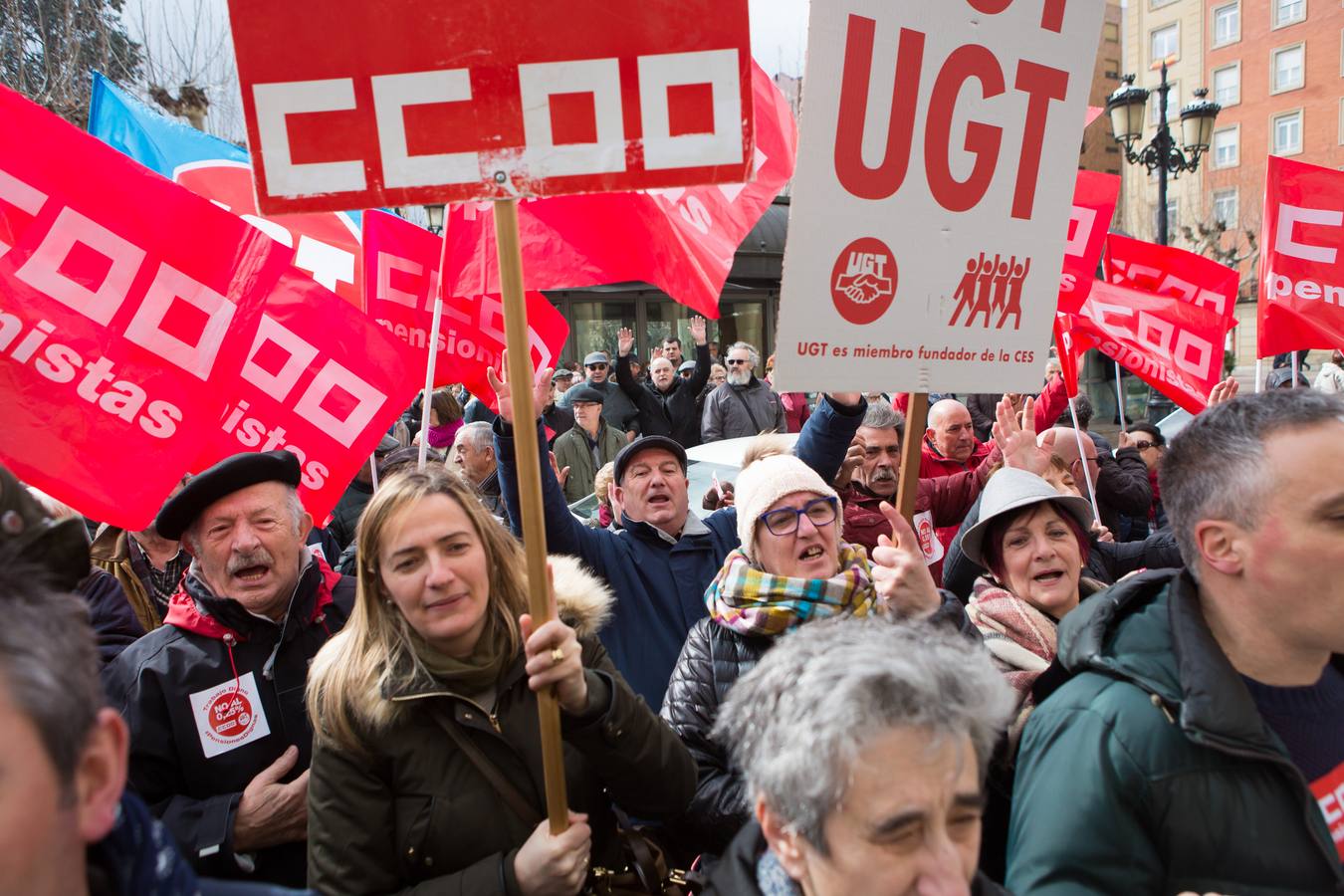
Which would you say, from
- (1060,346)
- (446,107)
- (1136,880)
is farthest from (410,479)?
(1060,346)

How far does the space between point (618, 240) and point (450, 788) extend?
2.66 meters

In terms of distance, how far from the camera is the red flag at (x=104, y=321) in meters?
2.94

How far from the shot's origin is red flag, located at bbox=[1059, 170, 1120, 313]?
5234mm

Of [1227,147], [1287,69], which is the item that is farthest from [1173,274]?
[1227,147]

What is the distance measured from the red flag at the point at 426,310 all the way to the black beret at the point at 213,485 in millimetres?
2014

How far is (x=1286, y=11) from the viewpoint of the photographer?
135 ft

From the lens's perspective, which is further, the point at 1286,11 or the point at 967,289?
the point at 1286,11

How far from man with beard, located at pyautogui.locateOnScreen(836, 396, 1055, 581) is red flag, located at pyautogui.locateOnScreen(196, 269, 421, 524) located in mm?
2159

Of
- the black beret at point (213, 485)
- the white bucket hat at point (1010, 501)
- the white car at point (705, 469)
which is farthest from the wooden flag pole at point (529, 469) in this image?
the white car at point (705, 469)

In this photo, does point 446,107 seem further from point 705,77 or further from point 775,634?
point 775,634

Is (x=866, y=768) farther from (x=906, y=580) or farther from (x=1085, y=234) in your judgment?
(x=1085, y=234)

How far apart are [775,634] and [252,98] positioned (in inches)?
68.1

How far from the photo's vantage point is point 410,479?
92.0 inches

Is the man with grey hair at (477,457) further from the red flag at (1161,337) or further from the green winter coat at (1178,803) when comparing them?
the green winter coat at (1178,803)
